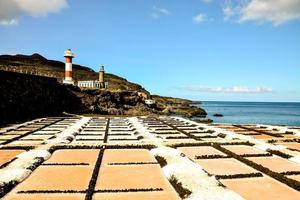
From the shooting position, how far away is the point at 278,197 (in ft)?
26.5

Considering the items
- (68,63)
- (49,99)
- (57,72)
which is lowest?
(49,99)

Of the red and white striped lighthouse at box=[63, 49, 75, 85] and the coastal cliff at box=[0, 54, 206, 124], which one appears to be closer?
the coastal cliff at box=[0, 54, 206, 124]

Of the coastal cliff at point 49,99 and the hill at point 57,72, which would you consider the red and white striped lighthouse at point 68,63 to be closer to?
the coastal cliff at point 49,99

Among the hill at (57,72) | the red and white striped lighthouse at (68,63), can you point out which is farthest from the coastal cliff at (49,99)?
the hill at (57,72)

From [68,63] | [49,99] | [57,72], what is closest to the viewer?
[49,99]

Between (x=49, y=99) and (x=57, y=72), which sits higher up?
(x=57, y=72)

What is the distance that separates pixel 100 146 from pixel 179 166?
4629mm

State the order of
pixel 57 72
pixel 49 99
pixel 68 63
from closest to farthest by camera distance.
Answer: pixel 49 99
pixel 68 63
pixel 57 72

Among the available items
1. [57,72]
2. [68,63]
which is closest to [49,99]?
[68,63]

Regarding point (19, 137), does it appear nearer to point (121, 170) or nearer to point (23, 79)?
point (121, 170)

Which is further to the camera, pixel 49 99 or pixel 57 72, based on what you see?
pixel 57 72

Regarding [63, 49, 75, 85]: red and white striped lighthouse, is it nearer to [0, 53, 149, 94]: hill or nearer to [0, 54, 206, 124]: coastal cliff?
[0, 54, 206, 124]: coastal cliff

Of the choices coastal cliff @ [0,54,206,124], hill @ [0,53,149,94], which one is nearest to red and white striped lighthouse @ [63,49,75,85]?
coastal cliff @ [0,54,206,124]

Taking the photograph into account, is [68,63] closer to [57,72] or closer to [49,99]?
[49,99]
